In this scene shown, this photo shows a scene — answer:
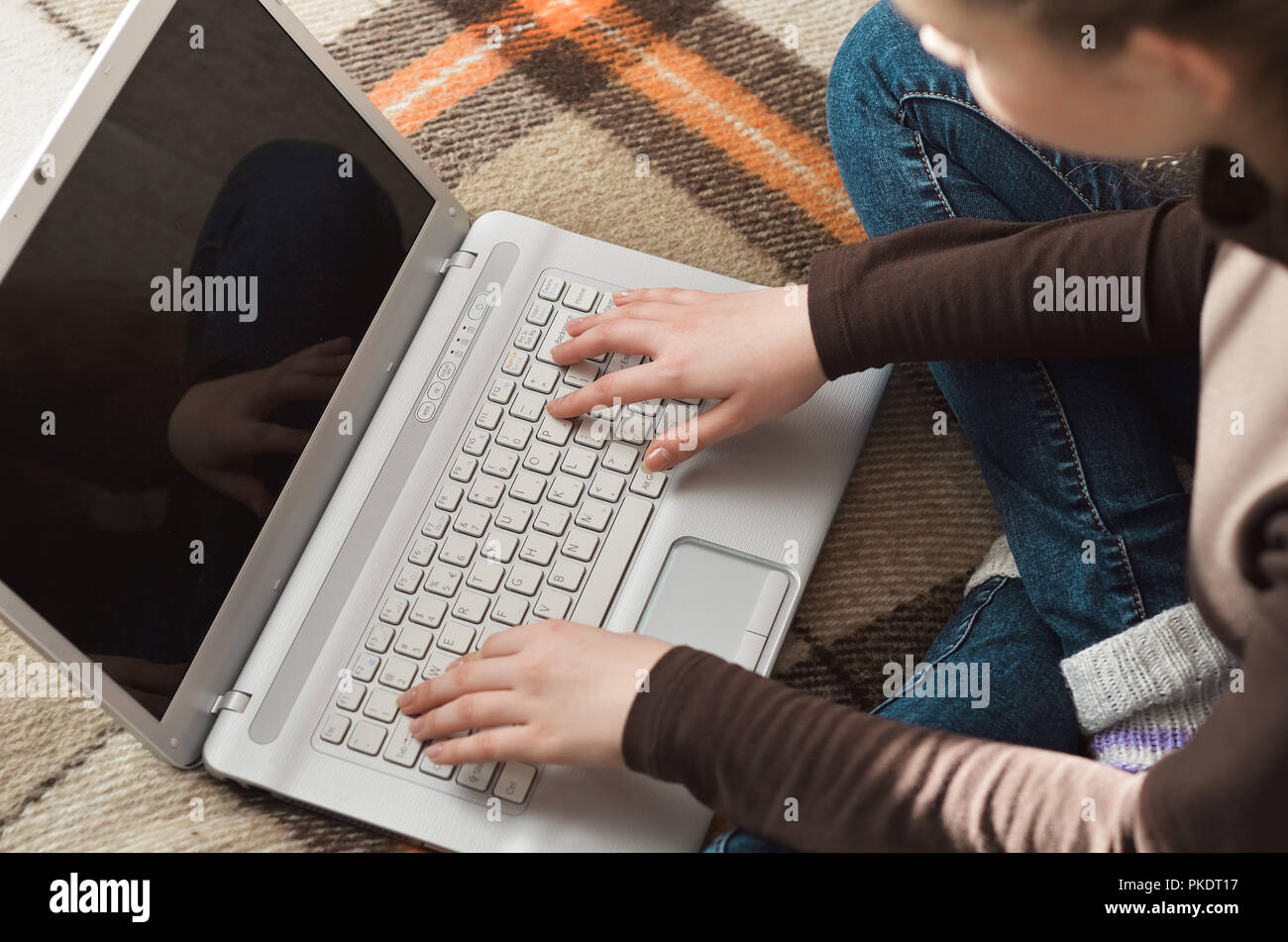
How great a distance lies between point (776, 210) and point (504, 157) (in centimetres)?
22

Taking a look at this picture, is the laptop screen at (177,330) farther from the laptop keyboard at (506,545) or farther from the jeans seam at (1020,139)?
the jeans seam at (1020,139)

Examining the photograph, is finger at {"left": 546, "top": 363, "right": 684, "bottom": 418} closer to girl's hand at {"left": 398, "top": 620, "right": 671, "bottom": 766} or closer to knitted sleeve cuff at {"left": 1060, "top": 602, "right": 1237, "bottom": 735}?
girl's hand at {"left": 398, "top": 620, "right": 671, "bottom": 766}

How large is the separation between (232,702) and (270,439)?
146mm

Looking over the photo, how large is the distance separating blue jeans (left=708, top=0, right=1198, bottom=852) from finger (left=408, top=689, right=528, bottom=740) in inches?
5.0

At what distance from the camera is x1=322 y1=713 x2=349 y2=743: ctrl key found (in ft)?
1.86

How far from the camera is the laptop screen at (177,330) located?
0.49 m

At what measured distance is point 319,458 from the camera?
616 millimetres

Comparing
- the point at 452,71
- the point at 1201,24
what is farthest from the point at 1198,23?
the point at 452,71

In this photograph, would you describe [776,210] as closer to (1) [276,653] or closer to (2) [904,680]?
(2) [904,680]

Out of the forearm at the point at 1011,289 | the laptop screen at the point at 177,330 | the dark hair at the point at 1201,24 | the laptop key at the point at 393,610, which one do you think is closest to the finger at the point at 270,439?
the laptop screen at the point at 177,330

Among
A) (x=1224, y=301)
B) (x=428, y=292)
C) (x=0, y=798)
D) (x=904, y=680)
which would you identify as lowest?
(x=0, y=798)

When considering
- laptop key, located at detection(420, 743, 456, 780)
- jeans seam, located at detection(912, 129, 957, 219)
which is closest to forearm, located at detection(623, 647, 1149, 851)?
laptop key, located at detection(420, 743, 456, 780)

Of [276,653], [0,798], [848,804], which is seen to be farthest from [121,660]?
[848,804]

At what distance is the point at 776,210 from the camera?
0.81 meters
